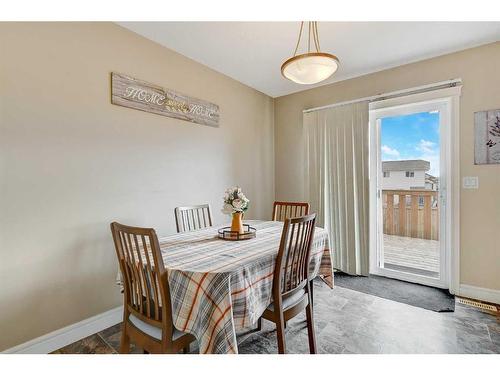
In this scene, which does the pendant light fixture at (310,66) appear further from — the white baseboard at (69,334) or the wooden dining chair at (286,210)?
the white baseboard at (69,334)

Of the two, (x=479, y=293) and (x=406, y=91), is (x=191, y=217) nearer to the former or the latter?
(x=406, y=91)

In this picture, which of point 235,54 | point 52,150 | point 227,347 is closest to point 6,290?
point 52,150

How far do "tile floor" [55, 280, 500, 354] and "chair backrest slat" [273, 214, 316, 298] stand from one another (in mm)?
554

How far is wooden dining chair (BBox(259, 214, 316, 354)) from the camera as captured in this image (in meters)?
1.38

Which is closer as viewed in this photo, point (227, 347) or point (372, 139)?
point (227, 347)

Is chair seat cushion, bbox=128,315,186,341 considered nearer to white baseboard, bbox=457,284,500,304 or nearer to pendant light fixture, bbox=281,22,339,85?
pendant light fixture, bbox=281,22,339,85

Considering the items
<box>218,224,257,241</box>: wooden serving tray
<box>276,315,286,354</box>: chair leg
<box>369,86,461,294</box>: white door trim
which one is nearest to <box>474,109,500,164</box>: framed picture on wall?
<box>369,86,461,294</box>: white door trim

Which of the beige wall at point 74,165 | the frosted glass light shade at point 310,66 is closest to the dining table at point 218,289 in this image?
the beige wall at point 74,165

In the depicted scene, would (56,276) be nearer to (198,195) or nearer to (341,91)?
(198,195)

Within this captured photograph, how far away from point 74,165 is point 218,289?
1.49 meters

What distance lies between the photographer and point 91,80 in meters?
1.95

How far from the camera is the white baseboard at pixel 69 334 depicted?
165 cm

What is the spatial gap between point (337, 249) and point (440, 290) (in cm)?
108
